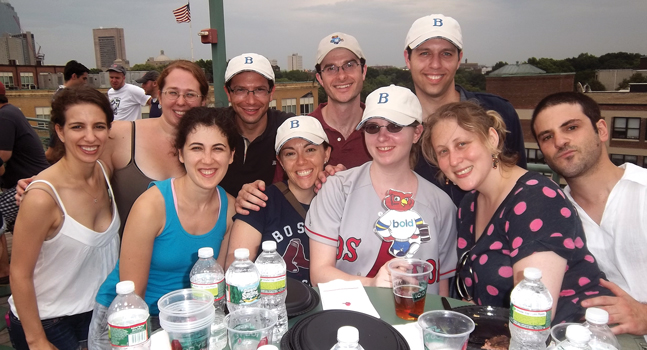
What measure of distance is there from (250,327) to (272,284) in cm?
21

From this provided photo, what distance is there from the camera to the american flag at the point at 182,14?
903 centimetres

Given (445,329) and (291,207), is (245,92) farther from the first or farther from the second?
(445,329)

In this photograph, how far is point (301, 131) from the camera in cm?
263

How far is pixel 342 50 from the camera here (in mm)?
3445

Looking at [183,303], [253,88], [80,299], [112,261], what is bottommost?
[80,299]

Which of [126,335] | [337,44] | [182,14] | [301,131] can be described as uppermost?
[182,14]

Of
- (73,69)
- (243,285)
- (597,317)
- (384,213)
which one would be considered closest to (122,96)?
(73,69)

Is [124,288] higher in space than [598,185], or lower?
lower

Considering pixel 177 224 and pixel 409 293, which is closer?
pixel 409 293

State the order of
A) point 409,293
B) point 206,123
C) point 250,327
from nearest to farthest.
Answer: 1. point 250,327
2. point 409,293
3. point 206,123

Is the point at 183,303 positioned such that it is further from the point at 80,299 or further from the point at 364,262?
the point at 80,299

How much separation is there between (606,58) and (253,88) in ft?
126

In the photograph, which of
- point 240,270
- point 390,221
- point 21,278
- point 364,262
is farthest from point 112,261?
point 390,221

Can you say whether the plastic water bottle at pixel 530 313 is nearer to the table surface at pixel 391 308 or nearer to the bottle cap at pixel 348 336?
the table surface at pixel 391 308
